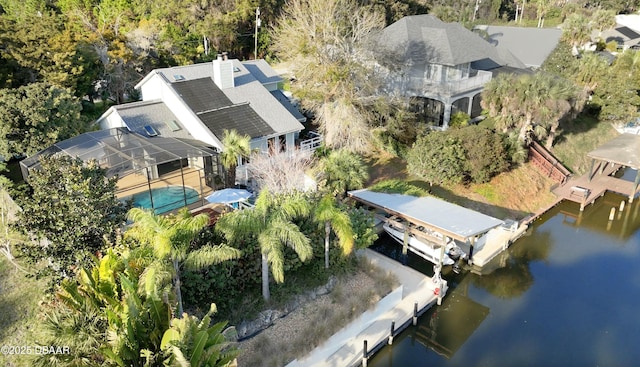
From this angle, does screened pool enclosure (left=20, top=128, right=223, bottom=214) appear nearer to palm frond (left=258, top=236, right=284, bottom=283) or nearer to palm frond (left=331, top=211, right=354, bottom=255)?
palm frond (left=258, top=236, right=284, bottom=283)

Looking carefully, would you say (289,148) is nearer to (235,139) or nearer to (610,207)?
(235,139)

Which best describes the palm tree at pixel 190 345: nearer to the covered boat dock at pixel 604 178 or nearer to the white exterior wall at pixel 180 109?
the white exterior wall at pixel 180 109

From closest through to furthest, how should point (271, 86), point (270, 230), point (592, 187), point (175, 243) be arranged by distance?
point (175, 243)
point (270, 230)
point (592, 187)
point (271, 86)

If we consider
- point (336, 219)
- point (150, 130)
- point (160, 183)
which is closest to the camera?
point (336, 219)

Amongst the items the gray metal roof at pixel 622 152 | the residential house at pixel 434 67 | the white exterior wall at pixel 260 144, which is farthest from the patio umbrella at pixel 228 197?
the gray metal roof at pixel 622 152

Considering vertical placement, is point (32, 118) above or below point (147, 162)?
above

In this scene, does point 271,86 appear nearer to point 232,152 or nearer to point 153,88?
point 153,88

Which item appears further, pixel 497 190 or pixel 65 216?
pixel 497 190

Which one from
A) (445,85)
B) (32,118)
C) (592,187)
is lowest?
(592,187)

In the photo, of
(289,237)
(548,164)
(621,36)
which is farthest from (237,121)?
(621,36)
